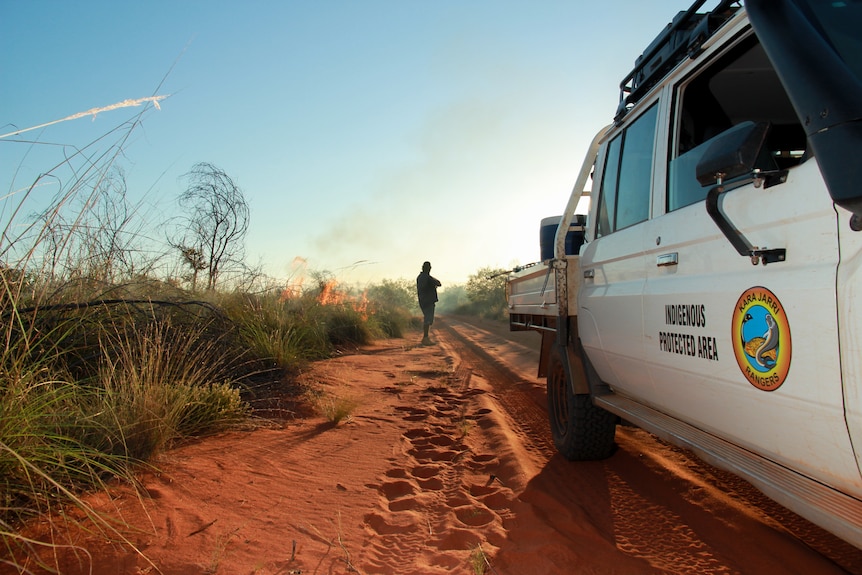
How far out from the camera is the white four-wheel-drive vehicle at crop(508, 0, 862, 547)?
1.48m

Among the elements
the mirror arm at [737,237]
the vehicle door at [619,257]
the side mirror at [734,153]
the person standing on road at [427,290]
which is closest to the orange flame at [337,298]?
the person standing on road at [427,290]

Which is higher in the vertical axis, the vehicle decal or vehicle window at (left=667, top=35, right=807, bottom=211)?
vehicle window at (left=667, top=35, right=807, bottom=211)

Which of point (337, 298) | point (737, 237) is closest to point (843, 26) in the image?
point (737, 237)

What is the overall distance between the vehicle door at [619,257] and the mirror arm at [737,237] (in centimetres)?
82

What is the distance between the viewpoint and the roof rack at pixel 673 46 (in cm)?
244

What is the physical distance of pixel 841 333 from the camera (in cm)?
148

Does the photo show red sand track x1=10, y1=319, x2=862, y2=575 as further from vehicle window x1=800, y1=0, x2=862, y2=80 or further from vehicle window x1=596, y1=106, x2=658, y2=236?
vehicle window x1=800, y1=0, x2=862, y2=80

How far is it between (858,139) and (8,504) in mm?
3380

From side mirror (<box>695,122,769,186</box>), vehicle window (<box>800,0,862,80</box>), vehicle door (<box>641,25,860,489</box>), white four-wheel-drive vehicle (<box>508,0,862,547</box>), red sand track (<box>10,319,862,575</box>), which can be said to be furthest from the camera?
red sand track (<box>10,319,862,575</box>)

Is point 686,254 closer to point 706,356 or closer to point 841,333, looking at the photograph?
point 706,356

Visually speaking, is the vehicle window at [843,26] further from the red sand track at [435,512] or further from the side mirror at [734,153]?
the red sand track at [435,512]

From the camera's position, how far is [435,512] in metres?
3.13

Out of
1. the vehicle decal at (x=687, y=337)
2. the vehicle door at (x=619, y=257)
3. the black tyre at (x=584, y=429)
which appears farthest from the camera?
the black tyre at (x=584, y=429)

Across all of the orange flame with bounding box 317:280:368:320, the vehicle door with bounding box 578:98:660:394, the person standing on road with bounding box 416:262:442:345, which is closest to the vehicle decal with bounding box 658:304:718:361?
the vehicle door with bounding box 578:98:660:394
